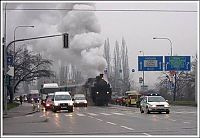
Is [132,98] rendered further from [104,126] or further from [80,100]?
[104,126]

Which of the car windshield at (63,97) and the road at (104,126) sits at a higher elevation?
the car windshield at (63,97)

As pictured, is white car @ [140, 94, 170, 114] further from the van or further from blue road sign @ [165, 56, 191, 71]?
blue road sign @ [165, 56, 191, 71]

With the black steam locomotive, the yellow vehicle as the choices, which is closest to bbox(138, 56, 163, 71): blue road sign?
the black steam locomotive

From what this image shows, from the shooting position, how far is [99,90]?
59469 millimetres

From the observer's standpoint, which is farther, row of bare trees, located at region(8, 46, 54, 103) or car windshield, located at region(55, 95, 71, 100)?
row of bare trees, located at region(8, 46, 54, 103)

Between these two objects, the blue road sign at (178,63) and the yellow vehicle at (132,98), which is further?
the yellow vehicle at (132,98)

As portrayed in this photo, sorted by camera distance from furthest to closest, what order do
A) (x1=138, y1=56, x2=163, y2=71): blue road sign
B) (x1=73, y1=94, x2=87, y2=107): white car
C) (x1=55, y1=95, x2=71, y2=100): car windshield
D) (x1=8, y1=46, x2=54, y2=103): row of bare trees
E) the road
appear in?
1. (x1=8, y1=46, x2=54, y2=103): row of bare trees
2. (x1=73, y1=94, x2=87, y2=107): white car
3. (x1=138, y1=56, x2=163, y2=71): blue road sign
4. (x1=55, y1=95, x2=71, y2=100): car windshield
5. the road

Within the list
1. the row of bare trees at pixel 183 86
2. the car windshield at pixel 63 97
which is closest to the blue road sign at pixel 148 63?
the car windshield at pixel 63 97

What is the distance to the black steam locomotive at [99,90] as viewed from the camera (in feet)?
195

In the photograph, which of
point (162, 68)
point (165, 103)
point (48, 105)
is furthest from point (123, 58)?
point (165, 103)

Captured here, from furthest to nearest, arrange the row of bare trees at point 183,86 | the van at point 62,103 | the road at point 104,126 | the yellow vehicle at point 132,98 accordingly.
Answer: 1. the row of bare trees at point 183,86
2. the yellow vehicle at point 132,98
3. the van at point 62,103
4. the road at point 104,126

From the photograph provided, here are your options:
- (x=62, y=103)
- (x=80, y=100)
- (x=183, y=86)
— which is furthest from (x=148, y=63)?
(x=183, y=86)

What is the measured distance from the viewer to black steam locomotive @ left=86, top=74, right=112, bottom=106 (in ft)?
195

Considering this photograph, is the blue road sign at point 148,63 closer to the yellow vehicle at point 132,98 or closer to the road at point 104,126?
the yellow vehicle at point 132,98
